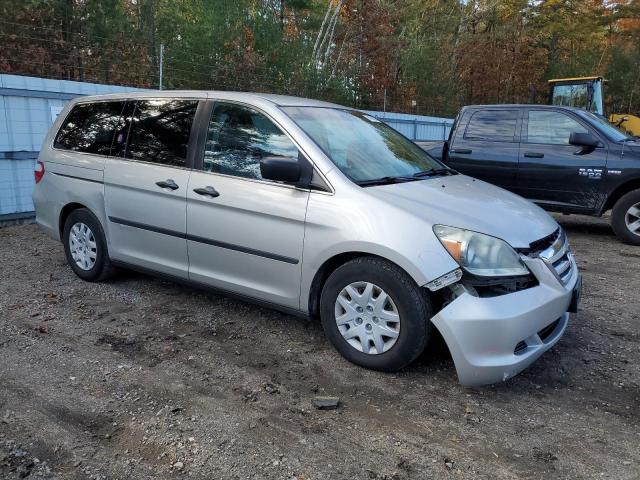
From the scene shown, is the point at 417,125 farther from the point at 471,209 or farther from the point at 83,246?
the point at 471,209

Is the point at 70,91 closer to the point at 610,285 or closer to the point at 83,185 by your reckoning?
the point at 83,185

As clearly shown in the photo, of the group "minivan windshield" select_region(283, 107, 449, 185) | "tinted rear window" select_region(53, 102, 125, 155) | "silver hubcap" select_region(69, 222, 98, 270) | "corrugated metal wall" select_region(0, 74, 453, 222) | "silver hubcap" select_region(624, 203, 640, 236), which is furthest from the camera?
"corrugated metal wall" select_region(0, 74, 453, 222)

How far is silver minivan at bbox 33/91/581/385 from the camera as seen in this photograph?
312cm

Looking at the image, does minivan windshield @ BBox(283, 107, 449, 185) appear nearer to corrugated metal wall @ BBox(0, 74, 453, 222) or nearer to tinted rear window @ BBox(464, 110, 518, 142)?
tinted rear window @ BBox(464, 110, 518, 142)

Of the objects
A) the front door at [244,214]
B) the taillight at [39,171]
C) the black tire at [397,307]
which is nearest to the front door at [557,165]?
the front door at [244,214]

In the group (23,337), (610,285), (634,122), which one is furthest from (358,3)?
(23,337)

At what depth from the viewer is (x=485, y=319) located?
2.99 m

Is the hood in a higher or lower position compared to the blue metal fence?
higher

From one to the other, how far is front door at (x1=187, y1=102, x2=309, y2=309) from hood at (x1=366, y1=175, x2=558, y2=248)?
646mm

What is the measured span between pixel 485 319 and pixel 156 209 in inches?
104

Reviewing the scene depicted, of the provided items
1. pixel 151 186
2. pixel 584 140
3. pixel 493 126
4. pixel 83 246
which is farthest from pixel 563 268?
pixel 493 126

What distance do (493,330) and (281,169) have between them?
1605mm

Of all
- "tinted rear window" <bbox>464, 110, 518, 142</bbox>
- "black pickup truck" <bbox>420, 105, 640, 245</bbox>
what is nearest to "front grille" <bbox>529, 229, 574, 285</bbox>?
"black pickup truck" <bbox>420, 105, 640, 245</bbox>

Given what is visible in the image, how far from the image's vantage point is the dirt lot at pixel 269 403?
2.58 m
